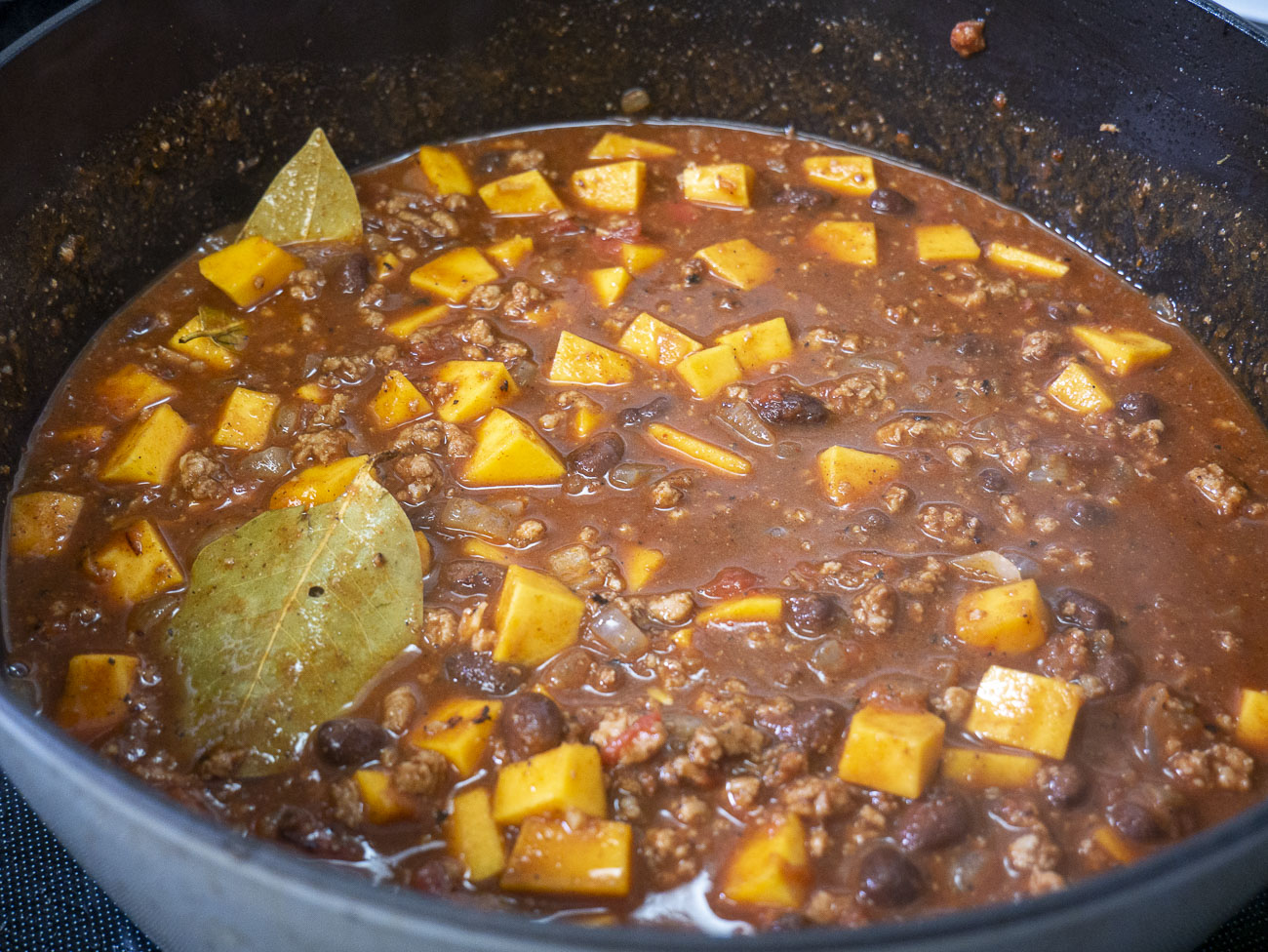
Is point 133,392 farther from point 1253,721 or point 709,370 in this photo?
point 1253,721

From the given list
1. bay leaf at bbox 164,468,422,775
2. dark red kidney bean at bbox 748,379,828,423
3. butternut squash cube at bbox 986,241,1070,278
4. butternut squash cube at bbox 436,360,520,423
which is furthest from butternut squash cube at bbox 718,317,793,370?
bay leaf at bbox 164,468,422,775

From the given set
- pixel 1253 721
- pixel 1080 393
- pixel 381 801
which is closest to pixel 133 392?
pixel 381 801

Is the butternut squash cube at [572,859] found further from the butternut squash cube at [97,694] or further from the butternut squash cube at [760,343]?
the butternut squash cube at [760,343]

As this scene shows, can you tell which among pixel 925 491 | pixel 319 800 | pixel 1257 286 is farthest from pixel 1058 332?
pixel 319 800

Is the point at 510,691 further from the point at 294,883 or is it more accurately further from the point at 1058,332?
Answer: the point at 1058,332

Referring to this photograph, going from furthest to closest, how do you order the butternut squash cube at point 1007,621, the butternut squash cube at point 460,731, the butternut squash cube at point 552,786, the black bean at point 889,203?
the black bean at point 889,203, the butternut squash cube at point 1007,621, the butternut squash cube at point 460,731, the butternut squash cube at point 552,786

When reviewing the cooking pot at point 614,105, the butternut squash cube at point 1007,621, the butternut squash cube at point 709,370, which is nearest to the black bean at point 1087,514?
the butternut squash cube at point 1007,621

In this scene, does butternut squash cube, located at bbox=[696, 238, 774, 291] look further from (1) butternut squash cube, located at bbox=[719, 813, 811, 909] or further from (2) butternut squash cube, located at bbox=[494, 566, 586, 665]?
(1) butternut squash cube, located at bbox=[719, 813, 811, 909]
